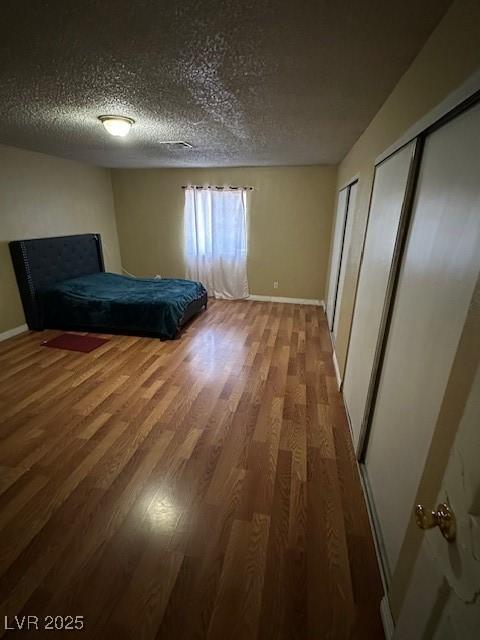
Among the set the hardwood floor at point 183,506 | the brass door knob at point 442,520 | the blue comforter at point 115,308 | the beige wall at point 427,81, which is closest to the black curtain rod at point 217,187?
the blue comforter at point 115,308

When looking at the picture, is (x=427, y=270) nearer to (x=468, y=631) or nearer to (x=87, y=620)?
(x=468, y=631)

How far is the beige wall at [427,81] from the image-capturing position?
872 millimetres

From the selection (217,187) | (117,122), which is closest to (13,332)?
(117,122)

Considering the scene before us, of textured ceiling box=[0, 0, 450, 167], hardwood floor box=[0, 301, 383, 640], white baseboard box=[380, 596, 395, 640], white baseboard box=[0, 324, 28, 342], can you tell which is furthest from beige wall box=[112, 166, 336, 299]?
white baseboard box=[380, 596, 395, 640]

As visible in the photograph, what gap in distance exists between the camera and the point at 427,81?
1.16m

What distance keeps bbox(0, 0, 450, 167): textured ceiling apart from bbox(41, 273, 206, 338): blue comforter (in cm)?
179

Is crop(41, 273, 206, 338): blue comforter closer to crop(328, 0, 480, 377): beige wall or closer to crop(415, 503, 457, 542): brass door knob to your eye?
crop(328, 0, 480, 377): beige wall

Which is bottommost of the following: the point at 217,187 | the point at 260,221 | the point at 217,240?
the point at 217,240

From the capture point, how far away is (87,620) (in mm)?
1104

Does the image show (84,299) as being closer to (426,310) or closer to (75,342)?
(75,342)

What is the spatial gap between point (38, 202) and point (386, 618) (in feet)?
16.4

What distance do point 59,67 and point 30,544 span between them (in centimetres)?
235

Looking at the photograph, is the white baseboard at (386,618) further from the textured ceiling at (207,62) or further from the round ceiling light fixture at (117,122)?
the round ceiling light fixture at (117,122)

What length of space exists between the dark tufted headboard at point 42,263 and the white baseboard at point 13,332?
71 millimetres
